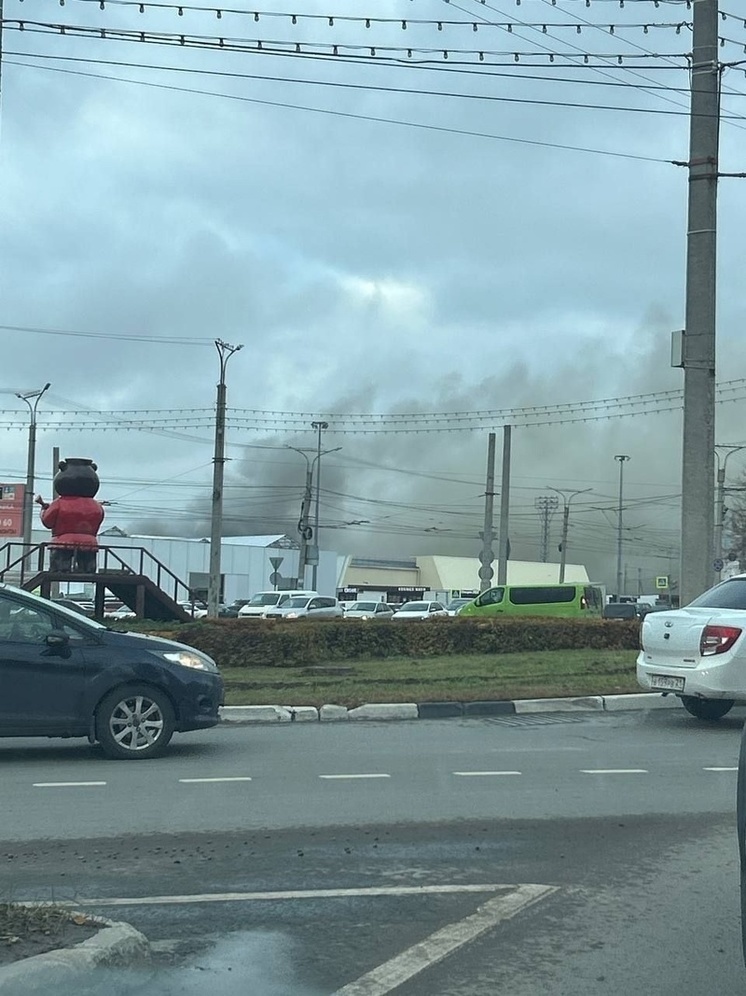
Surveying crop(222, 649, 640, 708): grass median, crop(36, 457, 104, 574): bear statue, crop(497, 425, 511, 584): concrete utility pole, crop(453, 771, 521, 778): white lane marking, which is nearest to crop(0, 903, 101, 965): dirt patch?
crop(453, 771, 521, 778): white lane marking

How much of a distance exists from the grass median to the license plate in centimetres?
234

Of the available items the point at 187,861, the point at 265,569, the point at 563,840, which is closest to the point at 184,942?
the point at 187,861

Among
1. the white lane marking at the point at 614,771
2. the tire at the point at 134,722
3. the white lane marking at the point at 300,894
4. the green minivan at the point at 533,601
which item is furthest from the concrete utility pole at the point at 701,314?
the green minivan at the point at 533,601

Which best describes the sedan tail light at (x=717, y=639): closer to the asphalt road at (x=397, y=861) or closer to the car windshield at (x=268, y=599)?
the asphalt road at (x=397, y=861)

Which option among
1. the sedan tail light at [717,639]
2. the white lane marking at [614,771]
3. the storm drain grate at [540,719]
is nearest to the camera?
the white lane marking at [614,771]

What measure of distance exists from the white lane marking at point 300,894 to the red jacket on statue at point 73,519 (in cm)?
2493

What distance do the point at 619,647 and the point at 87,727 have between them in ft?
49.3

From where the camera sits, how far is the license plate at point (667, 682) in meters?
12.5

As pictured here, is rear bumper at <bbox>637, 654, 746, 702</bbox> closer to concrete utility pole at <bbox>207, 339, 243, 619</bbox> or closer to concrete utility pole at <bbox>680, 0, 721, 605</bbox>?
concrete utility pole at <bbox>680, 0, 721, 605</bbox>

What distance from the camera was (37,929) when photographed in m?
4.88

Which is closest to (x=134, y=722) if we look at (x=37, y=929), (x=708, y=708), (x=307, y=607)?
(x=37, y=929)

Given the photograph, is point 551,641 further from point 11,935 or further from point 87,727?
point 11,935

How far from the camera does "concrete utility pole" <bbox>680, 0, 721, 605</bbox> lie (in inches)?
686

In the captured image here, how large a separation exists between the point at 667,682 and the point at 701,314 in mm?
7271
